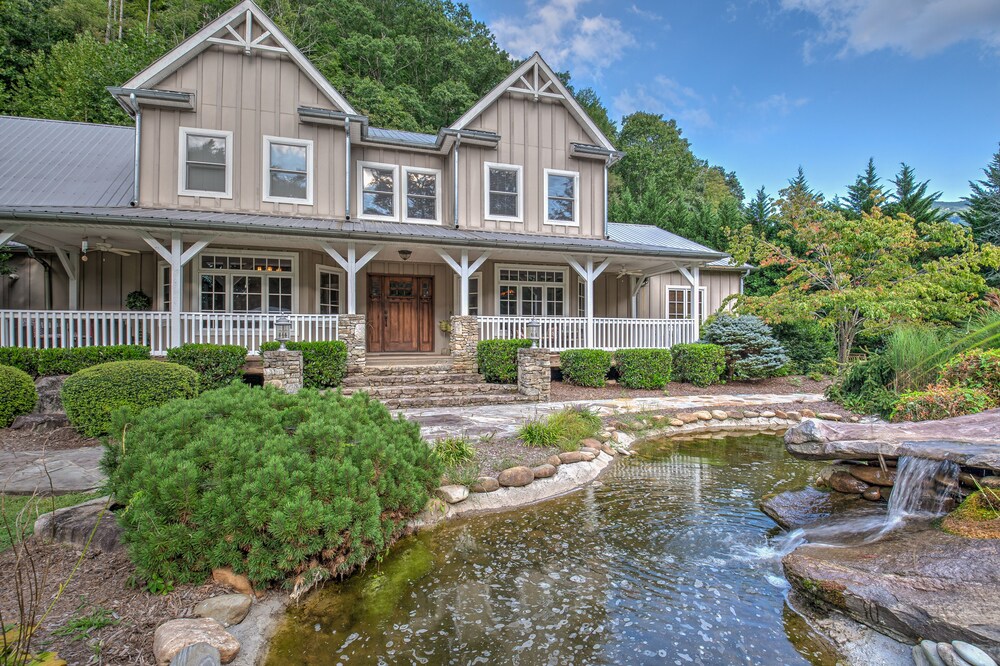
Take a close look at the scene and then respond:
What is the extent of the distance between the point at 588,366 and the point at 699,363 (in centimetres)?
295

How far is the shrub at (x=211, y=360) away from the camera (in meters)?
8.55

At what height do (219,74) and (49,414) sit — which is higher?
(219,74)

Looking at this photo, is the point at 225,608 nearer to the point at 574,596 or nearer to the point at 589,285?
the point at 574,596

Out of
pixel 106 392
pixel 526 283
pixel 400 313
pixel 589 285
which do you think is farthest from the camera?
pixel 526 283

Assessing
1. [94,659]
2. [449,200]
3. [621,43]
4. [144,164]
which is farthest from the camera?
[621,43]

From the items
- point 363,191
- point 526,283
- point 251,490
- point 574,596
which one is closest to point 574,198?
point 526,283

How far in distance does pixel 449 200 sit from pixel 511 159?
6.55 ft

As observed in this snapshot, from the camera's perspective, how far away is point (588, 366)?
434 inches

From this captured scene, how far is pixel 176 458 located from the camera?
3.07 meters

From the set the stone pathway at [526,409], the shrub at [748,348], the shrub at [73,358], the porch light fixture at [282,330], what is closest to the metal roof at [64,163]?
the shrub at [73,358]

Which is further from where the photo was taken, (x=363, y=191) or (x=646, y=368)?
(x=363, y=191)

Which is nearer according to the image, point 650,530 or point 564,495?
point 650,530

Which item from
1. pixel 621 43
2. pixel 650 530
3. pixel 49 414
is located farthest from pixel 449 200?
pixel 621 43

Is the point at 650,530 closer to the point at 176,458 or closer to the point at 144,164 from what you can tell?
the point at 176,458
